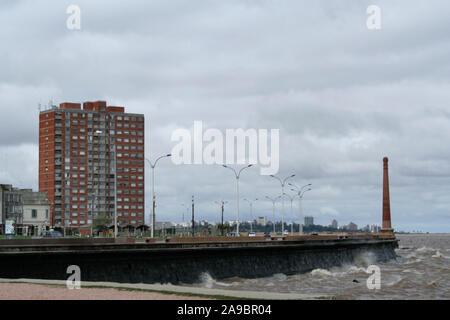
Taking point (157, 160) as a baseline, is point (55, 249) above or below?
below

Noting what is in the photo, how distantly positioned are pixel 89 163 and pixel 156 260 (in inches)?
5607

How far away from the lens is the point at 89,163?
182m

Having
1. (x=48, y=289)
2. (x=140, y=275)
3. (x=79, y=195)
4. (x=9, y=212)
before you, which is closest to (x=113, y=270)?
(x=140, y=275)

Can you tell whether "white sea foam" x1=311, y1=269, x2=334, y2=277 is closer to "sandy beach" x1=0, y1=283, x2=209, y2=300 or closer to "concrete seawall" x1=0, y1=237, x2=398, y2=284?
"concrete seawall" x1=0, y1=237, x2=398, y2=284

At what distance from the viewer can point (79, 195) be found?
587 feet

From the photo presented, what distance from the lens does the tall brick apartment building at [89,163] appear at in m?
177

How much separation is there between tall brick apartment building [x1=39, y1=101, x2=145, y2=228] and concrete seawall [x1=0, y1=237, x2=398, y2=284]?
4810 inches

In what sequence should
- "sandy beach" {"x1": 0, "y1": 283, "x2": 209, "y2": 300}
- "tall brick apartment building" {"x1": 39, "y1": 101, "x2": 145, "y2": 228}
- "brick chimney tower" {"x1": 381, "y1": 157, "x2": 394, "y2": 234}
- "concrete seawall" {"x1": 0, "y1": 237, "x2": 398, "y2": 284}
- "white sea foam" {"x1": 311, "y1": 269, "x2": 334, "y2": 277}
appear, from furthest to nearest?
"tall brick apartment building" {"x1": 39, "y1": 101, "x2": 145, "y2": 228} < "brick chimney tower" {"x1": 381, "y1": 157, "x2": 394, "y2": 234} < "white sea foam" {"x1": 311, "y1": 269, "x2": 334, "y2": 277} < "concrete seawall" {"x1": 0, "y1": 237, "x2": 398, "y2": 284} < "sandy beach" {"x1": 0, "y1": 283, "x2": 209, "y2": 300}

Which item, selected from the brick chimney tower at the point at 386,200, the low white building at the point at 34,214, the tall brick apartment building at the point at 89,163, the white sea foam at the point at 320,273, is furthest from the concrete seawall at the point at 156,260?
the tall brick apartment building at the point at 89,163

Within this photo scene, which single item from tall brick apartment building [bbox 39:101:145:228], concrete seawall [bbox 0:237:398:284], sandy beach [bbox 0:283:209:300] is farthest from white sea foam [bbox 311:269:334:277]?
tall brick apartment building [bbox 39:101:145:228]

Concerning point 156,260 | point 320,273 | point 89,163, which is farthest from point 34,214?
point 156,260

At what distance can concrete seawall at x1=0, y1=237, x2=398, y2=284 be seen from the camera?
36.0 metres
